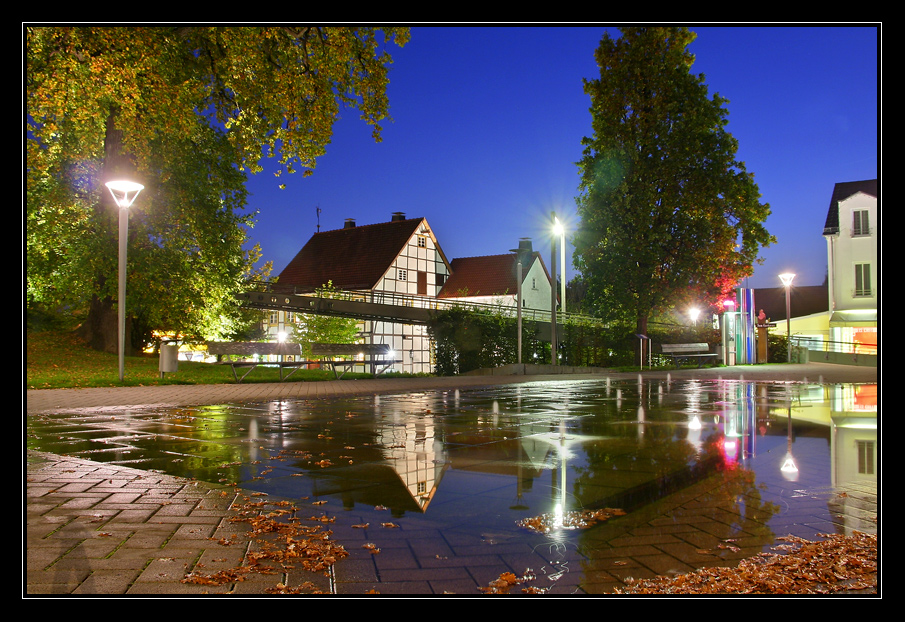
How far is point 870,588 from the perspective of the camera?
2.71 metres

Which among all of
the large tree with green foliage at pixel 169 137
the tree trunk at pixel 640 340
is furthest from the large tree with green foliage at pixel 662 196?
the large tree with green foliage at pixel 169 137

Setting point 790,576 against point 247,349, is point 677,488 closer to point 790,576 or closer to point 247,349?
point 790,576

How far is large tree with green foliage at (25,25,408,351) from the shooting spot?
12.0 metres

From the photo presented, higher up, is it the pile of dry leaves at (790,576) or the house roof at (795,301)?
the house roof at (795,301)

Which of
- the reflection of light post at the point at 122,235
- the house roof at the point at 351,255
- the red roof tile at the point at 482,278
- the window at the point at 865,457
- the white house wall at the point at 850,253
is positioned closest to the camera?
the window at the point at 865,457

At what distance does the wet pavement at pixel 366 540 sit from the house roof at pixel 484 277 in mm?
51224

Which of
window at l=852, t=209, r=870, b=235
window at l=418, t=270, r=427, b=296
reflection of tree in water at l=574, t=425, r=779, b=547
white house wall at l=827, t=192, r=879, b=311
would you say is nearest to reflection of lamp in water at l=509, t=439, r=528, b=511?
reflection of tree in water at l=574, t=425, r=779, b=547

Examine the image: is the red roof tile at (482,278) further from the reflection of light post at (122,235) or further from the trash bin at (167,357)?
the reflection of light post at (122,235)

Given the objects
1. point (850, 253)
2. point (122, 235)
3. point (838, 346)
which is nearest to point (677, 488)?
point (122, 235)

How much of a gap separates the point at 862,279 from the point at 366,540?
148 feet

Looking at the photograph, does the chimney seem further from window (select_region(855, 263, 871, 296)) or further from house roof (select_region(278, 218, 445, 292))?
window (select_region(855, 263, 871, 296))

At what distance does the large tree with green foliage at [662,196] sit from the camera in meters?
28.9
